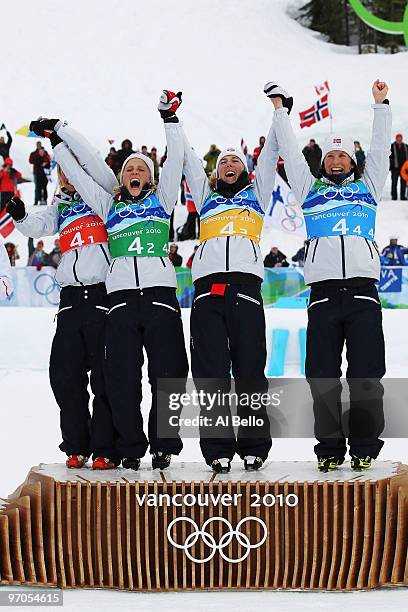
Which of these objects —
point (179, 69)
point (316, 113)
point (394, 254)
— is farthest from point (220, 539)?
point (179, 69)

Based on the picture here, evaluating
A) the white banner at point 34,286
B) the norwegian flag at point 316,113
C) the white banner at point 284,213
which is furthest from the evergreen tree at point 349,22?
the white banner at point 34,286

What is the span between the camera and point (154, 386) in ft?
18.8

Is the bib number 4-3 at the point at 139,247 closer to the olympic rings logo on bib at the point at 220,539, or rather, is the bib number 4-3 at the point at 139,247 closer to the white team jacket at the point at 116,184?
the white team jacket at the point at 116,184

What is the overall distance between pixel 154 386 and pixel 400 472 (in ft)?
4.35

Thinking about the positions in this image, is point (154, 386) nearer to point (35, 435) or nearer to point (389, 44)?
point (35, 435)

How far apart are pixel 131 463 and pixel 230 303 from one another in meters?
0.98

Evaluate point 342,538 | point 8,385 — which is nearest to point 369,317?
point 342,538

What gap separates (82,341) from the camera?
5.91 meters

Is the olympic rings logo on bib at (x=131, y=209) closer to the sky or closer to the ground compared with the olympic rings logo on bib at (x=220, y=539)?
closer to the sky

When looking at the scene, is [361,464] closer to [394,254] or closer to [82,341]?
[82,341]

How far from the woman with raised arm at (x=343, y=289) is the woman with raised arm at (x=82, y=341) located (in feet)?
3.62

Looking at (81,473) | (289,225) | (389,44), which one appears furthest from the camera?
(389,44)

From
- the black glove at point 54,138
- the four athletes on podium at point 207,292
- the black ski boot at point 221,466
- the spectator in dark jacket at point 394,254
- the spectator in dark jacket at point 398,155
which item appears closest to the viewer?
the black ski boot at point 221,466

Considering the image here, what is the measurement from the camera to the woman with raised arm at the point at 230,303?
5582mm
